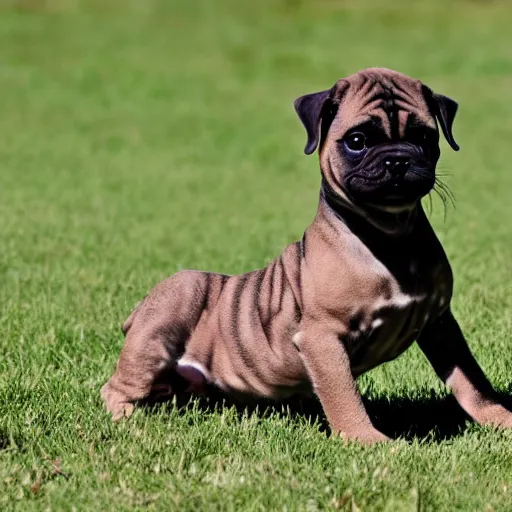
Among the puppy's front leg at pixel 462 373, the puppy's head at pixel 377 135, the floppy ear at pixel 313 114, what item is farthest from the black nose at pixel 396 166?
the puppy's front leg at pixel 462 373

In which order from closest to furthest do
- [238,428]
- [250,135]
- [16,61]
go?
[238,428] → [250,135] → [16,61]

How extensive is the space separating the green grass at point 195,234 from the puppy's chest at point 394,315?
47cm

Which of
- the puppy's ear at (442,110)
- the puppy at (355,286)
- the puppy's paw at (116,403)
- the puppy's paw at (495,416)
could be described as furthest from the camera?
the puppy's paw at (116,403)

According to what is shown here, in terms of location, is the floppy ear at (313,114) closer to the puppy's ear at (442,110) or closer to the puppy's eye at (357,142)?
the puppy's eye at (357,142)

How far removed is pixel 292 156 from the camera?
53.3 feet

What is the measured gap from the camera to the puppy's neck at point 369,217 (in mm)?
4691

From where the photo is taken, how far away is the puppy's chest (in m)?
4.63

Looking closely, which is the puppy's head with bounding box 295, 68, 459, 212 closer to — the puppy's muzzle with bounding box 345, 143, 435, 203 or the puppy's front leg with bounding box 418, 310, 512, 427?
the puppy's muzzle with bounding box 345, 143, 435, 203

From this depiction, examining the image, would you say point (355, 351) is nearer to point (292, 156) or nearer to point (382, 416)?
point (382, 416)

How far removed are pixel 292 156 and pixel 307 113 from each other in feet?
38.0

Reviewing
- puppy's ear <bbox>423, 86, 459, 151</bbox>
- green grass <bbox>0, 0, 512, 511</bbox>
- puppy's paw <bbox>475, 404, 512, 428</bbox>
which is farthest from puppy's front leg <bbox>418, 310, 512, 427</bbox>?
puppy's ear <bbox>423, 86, 459, 151</bbox>

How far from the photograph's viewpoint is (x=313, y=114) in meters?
4.67

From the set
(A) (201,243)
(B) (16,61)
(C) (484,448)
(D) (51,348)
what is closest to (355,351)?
(C) (484,448)

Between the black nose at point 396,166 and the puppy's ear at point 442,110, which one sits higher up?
the puppy's ear at point 442,110
